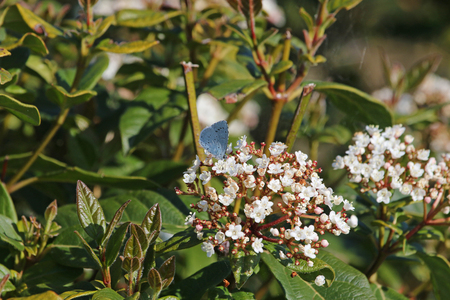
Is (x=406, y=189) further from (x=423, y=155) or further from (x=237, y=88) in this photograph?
(x=237, y=88)

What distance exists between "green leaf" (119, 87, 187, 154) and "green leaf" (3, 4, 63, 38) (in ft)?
0.98

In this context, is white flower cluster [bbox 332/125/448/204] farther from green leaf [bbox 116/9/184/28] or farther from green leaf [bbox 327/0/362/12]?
green leaf [bbox 116/9/184/28]

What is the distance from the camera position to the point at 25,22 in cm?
109

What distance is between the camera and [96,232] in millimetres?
764

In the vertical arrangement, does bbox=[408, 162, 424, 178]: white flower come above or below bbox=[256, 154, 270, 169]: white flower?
below

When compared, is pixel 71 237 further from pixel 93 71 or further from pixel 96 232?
pixel 93 71

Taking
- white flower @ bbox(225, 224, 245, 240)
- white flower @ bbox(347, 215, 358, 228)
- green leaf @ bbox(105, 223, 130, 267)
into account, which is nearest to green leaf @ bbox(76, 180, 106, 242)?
green leaf @ bbox(105, 223, 130, 267)

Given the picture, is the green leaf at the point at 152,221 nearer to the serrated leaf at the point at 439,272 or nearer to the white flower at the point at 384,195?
the white flower at the point at 384,195

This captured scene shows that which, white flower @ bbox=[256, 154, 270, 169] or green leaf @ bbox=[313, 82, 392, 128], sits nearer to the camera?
white flower @ bbox=[256, 154, 270, 169]

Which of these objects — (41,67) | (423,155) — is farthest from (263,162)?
(41,67)

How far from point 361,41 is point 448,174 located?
510cm

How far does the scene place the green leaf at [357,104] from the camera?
3.64 ft

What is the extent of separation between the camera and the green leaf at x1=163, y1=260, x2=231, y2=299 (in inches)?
32.7

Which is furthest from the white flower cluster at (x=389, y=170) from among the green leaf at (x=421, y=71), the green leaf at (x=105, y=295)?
the green leaf at (x=421, y=71)
